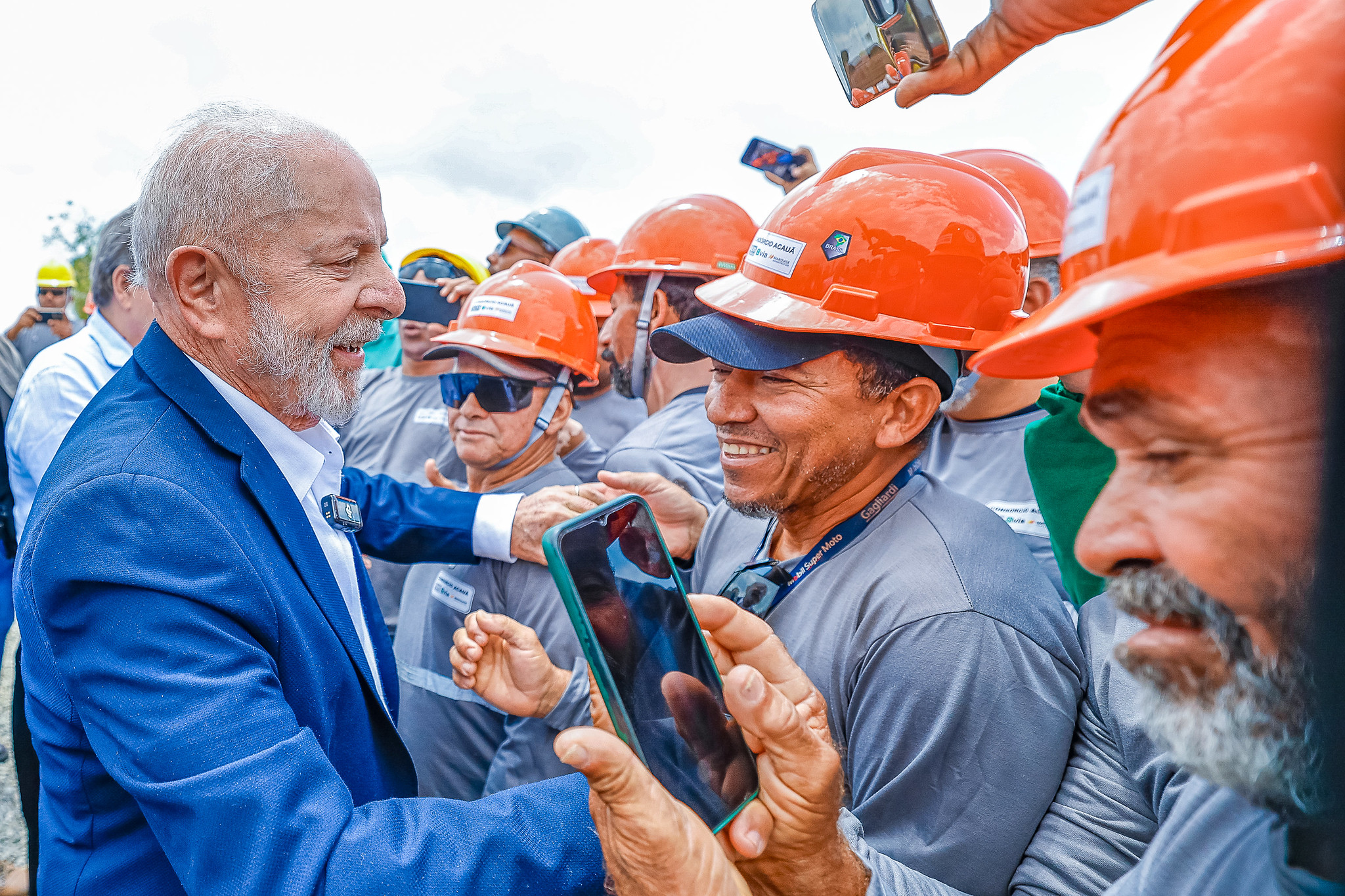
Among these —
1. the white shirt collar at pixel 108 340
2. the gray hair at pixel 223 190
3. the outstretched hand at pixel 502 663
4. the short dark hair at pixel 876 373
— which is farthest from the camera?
the white shirt collar at pixel 108 340

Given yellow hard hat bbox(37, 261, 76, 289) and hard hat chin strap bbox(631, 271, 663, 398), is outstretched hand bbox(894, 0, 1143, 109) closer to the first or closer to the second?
hard hat chin strap bbox(631, 271, 663, 398)

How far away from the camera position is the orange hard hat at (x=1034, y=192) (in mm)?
3652

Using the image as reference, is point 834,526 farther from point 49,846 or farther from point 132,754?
point 49,846

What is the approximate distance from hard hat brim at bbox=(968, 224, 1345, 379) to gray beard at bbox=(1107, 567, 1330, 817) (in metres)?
0.31

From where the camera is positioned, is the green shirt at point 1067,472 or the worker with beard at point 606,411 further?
the worker with beard at point 606,411

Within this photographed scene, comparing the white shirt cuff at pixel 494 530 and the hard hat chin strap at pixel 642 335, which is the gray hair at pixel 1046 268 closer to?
the hard hat chin strap at pixel 642 335

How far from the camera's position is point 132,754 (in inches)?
54.5

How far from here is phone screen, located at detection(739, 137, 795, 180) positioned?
229 inches

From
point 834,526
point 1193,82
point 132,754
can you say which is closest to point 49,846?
point 132,754

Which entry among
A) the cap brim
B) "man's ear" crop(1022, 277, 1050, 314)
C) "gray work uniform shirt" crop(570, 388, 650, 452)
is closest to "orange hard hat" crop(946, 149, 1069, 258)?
"man's ear" crop(1022, 277, 1050, 314)

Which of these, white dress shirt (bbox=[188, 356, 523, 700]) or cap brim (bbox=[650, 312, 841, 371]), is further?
cap brim (bbox=[650, 312, 841, 371])

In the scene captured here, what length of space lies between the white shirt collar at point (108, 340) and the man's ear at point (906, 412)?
4.09m

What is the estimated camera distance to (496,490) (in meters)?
3.66

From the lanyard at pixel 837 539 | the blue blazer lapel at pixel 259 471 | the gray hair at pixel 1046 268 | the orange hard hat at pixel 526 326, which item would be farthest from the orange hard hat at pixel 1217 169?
the orange hard hat at pixel 526 326
